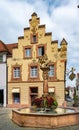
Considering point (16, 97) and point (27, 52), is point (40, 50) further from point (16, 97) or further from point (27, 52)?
point (16, 97)

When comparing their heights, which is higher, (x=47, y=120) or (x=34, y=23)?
(x=34, y=23)

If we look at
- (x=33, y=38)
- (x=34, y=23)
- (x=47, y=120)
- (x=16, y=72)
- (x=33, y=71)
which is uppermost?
(x=34, y=23)

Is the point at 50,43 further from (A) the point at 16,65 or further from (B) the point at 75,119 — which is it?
(B) the point at 75,119

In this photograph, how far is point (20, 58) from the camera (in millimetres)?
43500

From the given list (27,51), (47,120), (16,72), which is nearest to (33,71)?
(16,72)

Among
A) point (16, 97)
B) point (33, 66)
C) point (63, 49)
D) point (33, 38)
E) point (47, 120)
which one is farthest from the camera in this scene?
point (16, 97)

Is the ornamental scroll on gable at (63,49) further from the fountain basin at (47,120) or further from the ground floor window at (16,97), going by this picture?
the fountain basin at (47,120)

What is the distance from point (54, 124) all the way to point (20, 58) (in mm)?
26309

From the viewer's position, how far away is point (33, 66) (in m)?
42.6

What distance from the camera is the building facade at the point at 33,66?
4072cm

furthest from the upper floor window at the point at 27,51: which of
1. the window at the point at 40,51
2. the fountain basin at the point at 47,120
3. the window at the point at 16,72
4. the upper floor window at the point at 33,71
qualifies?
the fountain basin at the point at 47,120

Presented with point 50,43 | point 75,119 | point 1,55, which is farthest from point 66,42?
point 75,119

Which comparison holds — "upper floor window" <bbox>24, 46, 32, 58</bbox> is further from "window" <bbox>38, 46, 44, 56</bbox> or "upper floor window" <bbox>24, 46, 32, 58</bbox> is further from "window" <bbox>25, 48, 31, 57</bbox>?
"window" <bbox>38, 46, 44, 56</bbox>

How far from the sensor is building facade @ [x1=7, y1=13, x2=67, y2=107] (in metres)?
40.7
